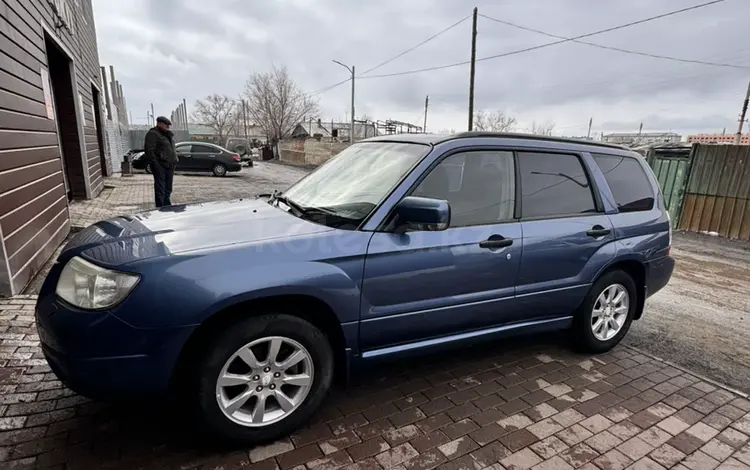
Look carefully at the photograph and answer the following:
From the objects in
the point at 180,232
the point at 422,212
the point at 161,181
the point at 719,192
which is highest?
the point at 422,212

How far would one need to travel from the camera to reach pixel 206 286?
202 cm

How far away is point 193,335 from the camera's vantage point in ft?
6.78

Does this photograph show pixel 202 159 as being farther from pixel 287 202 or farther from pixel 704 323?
pixel 704 323

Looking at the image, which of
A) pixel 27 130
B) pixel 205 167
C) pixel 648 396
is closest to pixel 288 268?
pixel 648 396

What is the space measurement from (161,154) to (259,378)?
24.9ft

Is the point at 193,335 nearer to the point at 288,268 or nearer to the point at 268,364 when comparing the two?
the point at 268,364

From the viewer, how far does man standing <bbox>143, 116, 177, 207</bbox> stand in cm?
830

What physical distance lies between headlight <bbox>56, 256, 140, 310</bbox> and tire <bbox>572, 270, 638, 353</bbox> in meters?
3.16

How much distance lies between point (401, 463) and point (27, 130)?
226 inches

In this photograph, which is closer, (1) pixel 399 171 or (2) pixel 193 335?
(2) pixel 193 335

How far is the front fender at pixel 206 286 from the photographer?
1946 millimetres

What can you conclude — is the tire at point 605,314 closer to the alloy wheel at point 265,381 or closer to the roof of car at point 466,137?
the roof of car at point 466,137

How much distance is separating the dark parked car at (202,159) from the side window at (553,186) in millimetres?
18621

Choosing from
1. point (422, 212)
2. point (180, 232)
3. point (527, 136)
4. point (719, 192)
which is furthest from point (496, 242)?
point (719, 192)
